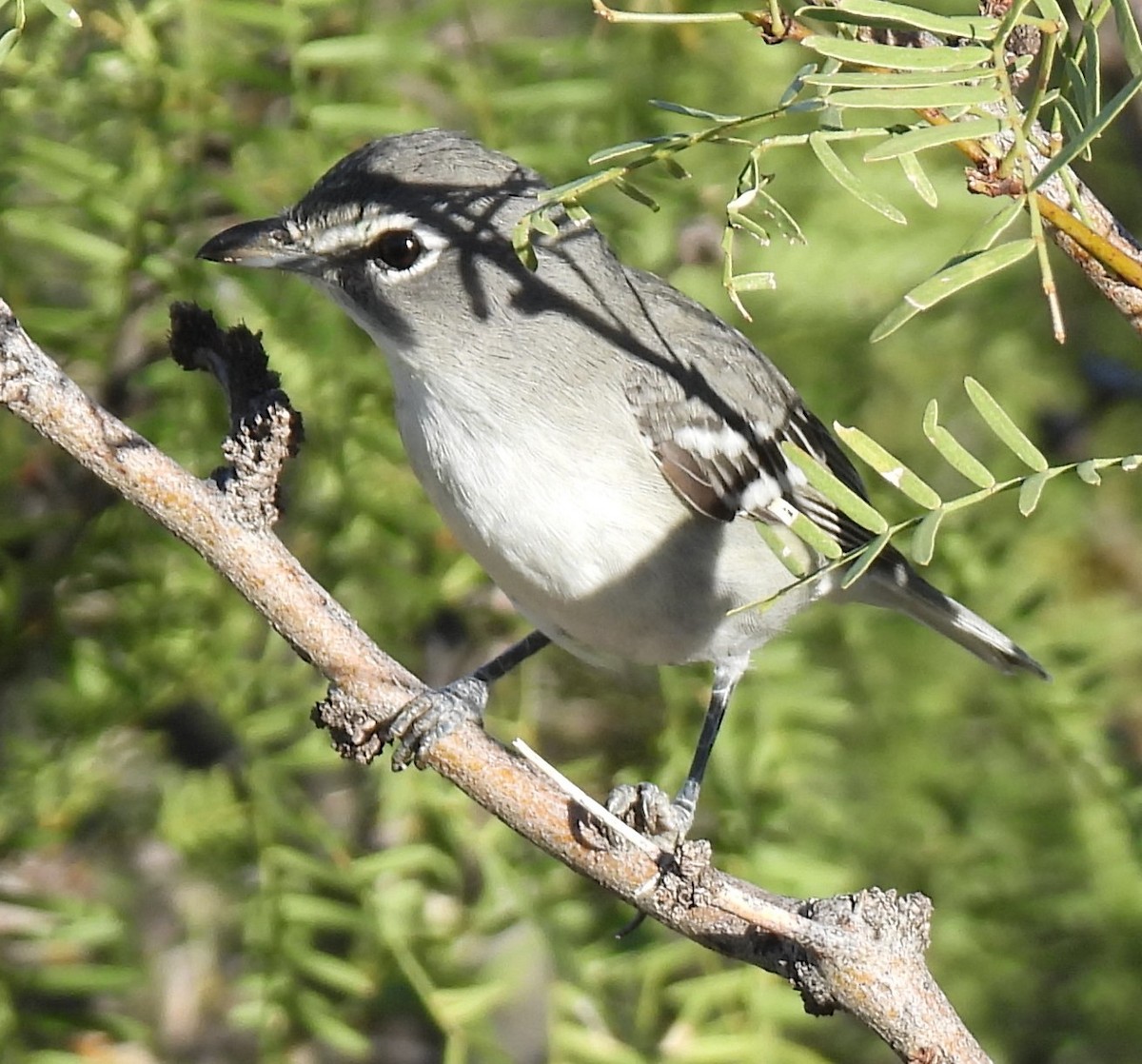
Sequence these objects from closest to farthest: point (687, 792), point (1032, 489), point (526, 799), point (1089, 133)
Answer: point (1089, 133), point (1032, 489), point (526, 799), point (687, 792)

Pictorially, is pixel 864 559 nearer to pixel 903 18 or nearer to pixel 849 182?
pixel 849 182

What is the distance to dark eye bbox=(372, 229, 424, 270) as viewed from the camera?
2635mm

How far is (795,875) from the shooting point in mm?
2709

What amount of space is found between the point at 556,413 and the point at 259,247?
557mm

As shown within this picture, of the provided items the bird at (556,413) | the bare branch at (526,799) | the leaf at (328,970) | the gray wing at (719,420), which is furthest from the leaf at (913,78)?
the leaf at (328,970)

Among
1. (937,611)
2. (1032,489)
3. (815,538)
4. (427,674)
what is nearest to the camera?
(1032,489)

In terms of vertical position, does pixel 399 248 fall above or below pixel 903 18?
below

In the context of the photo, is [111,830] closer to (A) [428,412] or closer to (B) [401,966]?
(B) [401,966]

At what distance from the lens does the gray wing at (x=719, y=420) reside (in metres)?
2.79

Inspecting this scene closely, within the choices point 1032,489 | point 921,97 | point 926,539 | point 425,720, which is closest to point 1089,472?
point 1032,489

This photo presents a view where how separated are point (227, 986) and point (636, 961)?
1181 mm

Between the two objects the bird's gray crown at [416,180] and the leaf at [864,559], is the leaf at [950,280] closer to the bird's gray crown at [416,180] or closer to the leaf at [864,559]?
the leaf at [864,559]

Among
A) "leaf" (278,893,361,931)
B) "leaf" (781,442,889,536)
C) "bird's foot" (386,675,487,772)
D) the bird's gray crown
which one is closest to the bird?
the bird's gray crown

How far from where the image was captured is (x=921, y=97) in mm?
1382
